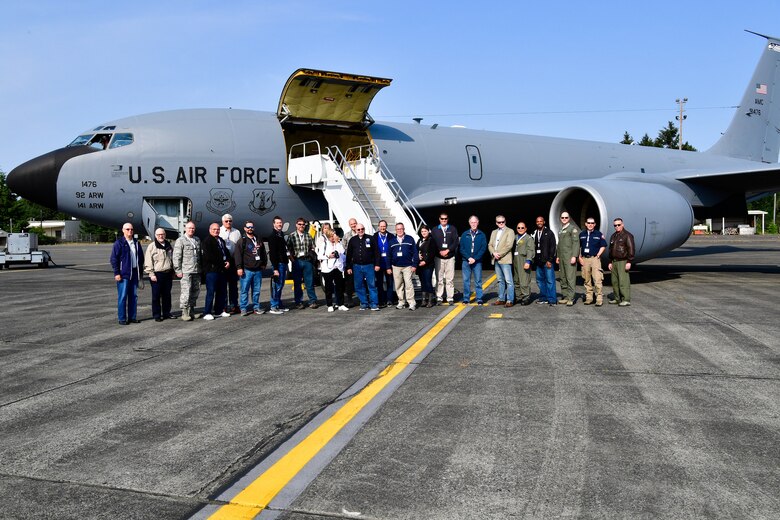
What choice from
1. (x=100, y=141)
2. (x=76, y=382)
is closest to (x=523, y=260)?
(x=76, y=382)

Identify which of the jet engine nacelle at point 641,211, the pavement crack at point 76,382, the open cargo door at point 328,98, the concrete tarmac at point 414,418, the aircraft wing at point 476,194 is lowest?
the concrete tarmac at point 414,418

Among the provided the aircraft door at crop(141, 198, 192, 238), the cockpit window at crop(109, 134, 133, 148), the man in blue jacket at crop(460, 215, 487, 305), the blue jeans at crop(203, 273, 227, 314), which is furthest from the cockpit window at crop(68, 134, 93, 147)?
the man in blue jacket at crop(460, 215, 487, 305)

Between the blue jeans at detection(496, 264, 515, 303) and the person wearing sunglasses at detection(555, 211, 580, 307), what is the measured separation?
2.82 ft

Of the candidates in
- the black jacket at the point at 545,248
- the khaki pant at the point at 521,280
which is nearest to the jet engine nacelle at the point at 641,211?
the black jacket at the point at 545,248

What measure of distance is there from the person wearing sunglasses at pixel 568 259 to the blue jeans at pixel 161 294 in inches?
251

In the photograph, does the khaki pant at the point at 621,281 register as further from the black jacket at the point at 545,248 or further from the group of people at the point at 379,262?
the black jacket at the point at 545,248

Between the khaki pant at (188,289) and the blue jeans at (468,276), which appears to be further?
the blue jeans at (468,276)

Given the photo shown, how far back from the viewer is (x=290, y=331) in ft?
28.3

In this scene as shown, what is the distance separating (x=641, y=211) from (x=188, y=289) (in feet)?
30.0

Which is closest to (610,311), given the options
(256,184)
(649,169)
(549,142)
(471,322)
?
(471,322)

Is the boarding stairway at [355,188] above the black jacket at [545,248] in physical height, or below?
above

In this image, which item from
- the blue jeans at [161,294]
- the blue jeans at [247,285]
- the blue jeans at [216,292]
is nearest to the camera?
the blue jeans at [161,294]

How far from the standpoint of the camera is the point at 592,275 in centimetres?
1122

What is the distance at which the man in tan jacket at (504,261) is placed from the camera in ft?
36.1
